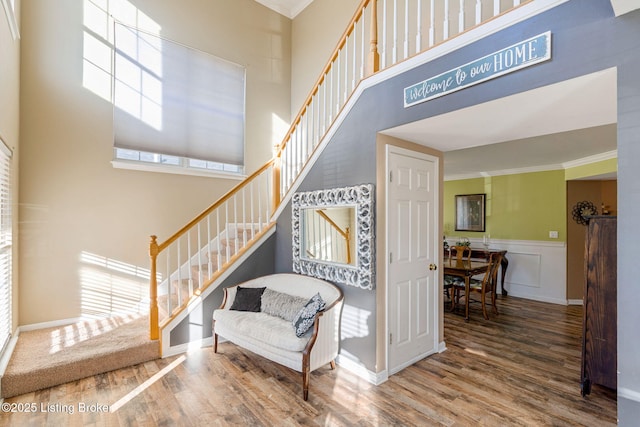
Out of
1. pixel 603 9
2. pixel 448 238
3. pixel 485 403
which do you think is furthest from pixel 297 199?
Result: pixel 448 238

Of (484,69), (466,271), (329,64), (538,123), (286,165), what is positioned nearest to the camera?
(484,69)

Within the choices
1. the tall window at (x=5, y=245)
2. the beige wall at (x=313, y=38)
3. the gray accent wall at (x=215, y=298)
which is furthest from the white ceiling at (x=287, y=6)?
the tall window at (x=5, y=245)

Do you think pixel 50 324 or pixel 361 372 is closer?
pixel 361 372

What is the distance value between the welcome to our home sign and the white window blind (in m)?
3.32

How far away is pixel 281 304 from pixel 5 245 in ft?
8.54

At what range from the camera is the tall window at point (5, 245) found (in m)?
2.69

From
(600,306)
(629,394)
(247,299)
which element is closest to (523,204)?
(600,306)

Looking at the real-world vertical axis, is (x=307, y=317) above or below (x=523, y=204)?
below

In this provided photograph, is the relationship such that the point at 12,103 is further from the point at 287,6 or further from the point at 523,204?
the point at 523,204

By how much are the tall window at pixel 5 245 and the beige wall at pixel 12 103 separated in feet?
0.56

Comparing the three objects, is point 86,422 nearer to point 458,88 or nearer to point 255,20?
point 458,88

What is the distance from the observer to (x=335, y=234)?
3.22m

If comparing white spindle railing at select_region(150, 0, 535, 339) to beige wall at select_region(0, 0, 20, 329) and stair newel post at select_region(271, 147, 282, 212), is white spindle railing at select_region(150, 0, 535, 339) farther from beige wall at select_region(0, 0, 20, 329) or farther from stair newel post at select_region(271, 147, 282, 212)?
beige wall at select_region(0, 0, 20, 329)

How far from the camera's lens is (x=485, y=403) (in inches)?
97.7
